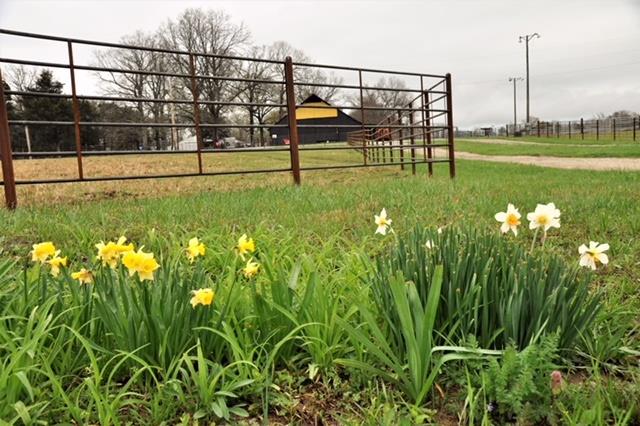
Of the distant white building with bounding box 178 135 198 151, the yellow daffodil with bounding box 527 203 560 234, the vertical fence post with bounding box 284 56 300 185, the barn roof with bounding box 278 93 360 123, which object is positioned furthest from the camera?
the distant white building with bounding box 178 135 198 151

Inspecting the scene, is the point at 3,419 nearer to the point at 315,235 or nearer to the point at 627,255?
the point at 315,235

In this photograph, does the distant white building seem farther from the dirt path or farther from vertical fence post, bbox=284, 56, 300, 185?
the dirt path

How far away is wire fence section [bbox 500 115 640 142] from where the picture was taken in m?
35.6

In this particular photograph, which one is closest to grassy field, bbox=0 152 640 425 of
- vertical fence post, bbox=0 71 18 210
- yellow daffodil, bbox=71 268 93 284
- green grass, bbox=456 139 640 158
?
yellow daffodil, bbox=71 268 93 284

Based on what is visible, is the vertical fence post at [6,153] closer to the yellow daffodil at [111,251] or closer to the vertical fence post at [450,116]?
the yellow daffodil at [111,251]

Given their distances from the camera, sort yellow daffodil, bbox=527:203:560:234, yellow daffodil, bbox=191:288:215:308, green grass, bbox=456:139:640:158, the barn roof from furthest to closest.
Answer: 1. green grass, bbox=456:139:640:158
2. the barn roof
3. yellow daffodil, bbox=527:203:560:234
4. yellow daffodil, bbox=191:288:215:308

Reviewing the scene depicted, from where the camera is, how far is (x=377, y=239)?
2891 millimetres

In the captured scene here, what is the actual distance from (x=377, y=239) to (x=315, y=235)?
388 mm

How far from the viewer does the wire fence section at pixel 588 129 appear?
3559 centimetres

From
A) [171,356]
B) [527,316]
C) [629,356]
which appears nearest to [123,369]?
[171,356]

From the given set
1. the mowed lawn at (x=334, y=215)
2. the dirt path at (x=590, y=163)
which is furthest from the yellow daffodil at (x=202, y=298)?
the dirt path at (x=590, y=163)

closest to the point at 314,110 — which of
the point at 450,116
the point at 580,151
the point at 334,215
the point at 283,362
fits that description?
the point at 580,151

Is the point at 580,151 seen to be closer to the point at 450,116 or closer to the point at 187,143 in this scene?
the point at 450,116

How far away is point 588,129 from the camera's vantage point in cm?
4106
